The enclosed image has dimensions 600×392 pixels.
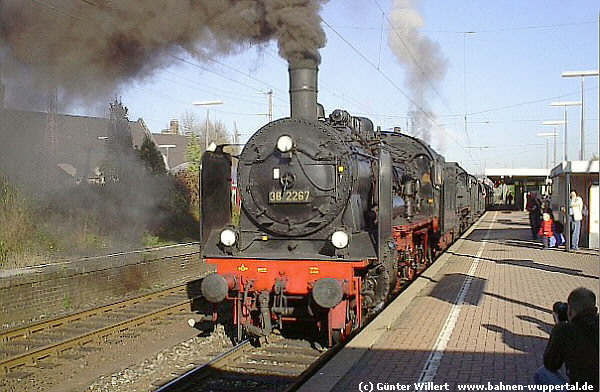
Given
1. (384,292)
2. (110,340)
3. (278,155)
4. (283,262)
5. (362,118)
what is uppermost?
(362,118)

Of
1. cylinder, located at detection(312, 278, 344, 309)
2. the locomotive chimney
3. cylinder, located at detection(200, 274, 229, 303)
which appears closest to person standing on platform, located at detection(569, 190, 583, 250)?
the locomotive chimney

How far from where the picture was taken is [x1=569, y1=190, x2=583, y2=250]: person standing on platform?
16.5 m

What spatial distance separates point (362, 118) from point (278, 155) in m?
2.39

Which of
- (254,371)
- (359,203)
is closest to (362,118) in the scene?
(359,203)

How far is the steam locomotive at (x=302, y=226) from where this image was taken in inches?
292

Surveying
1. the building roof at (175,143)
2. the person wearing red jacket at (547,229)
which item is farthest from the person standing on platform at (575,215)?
the building roof at (175,143)

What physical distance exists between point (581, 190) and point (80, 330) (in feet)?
47.3

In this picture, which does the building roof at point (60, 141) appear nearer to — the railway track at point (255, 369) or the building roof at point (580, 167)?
the railway track at point (255, 369)

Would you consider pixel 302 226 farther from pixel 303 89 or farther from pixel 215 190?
pixel 303 89

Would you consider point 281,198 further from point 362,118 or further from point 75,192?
point 75,192

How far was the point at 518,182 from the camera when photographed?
185 ft

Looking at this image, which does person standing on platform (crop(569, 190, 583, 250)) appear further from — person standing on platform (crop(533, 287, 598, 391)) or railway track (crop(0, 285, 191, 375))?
person standing on platform (crop(533, 287, 598, 391))

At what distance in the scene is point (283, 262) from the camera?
750cm

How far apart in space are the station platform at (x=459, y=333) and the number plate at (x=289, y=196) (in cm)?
175
